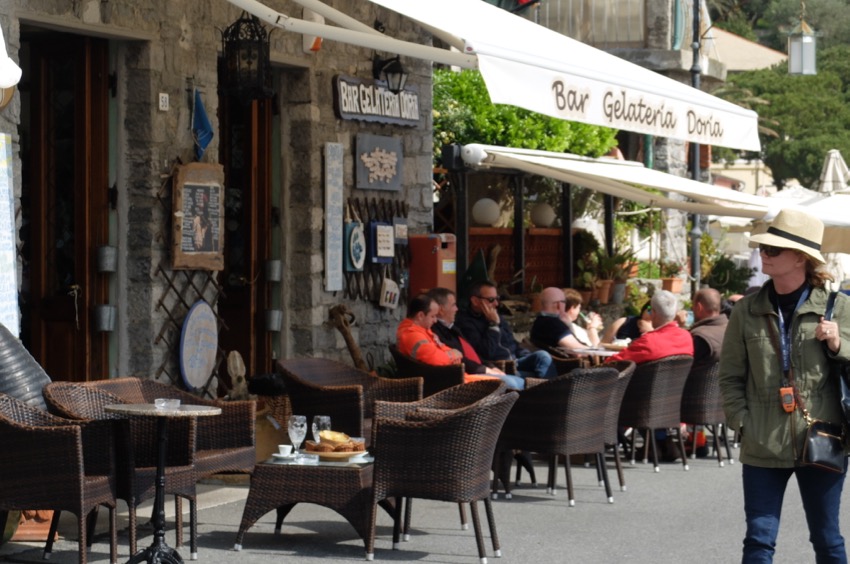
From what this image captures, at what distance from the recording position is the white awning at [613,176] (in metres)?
12.4

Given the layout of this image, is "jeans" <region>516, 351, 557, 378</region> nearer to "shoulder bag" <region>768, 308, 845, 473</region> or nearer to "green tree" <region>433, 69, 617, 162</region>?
"shoulder bag" <region>768, 308, 845, 473</region>

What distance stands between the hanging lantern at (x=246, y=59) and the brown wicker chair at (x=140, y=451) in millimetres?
3685

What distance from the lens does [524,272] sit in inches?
690

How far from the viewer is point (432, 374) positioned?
10.0 meters

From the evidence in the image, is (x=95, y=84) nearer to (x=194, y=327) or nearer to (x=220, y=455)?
(x=194, y=327)

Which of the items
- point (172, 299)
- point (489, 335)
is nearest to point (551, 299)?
point (489, 335)

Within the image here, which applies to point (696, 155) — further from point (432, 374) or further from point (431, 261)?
point (432, 374)

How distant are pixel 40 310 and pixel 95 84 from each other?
1.58m

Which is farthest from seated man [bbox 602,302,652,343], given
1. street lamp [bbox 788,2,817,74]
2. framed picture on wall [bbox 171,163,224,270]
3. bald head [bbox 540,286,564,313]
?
street lamp [bbox 788,2,817,74]

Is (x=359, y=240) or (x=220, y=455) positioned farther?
(x=359, y=240)

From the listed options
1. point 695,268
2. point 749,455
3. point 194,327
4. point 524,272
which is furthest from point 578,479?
point 695,268

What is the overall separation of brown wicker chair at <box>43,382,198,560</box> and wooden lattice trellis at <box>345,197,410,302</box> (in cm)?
522

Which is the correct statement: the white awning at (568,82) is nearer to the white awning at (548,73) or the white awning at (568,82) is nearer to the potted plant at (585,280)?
the white awning at (548,73)

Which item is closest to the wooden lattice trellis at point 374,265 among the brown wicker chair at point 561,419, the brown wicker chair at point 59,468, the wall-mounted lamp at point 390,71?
the wall-mounted lamp at point 390,71
